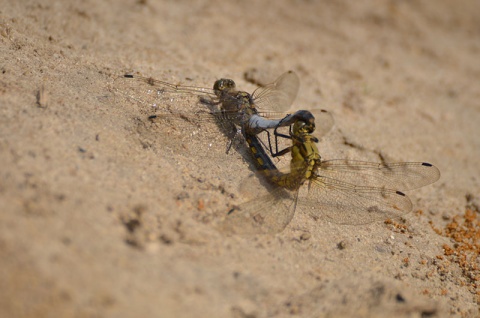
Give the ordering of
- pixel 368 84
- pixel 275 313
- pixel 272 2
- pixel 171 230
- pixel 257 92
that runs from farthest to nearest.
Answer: pixel 272 2 → pixel 368 84 → pixel 257 92 → pixel 171 230 → pixel 275 313

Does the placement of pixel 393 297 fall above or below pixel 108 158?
below

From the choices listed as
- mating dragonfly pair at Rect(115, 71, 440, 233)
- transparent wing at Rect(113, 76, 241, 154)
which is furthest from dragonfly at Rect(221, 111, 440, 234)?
transparent wing at Rect(113, 76, 241, 154)

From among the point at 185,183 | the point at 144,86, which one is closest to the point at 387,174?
the point at 185,183

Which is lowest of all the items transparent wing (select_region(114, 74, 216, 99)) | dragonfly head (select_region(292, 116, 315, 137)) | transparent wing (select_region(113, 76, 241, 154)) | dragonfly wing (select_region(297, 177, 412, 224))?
dragonfly wing (select_region(297, 177, 412, 224))

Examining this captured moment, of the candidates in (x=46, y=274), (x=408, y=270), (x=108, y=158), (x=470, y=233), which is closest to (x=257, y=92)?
(x=108, y=158)

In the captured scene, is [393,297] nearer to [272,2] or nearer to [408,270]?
[408,270]

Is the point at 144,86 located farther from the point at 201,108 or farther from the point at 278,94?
the point at 278,94

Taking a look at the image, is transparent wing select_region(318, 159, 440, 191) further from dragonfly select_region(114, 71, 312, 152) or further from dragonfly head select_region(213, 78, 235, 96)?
dragonfly head select_region(213, 78, 235, 96)
